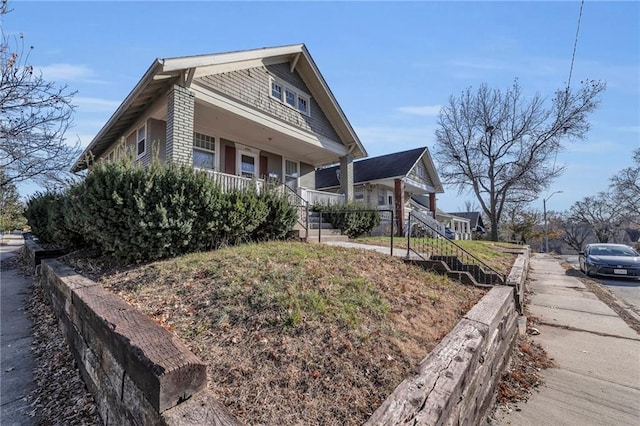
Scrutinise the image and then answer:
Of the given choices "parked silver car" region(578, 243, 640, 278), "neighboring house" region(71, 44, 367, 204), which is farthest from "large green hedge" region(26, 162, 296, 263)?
"parked silver car" region(578, 243, 640, 278)

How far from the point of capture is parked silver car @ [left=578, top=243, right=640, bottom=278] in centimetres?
1086

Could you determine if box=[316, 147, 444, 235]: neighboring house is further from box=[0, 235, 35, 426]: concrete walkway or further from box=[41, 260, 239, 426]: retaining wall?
box=[41, 260, 239, 426]: retaining wall

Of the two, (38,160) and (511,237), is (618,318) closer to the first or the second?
(38,160)

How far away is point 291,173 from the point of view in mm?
14539

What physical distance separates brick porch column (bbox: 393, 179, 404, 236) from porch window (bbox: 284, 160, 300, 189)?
20.5 feet

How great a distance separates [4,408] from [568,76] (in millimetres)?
17245

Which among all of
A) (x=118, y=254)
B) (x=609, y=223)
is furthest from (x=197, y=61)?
(x=609, y=223)

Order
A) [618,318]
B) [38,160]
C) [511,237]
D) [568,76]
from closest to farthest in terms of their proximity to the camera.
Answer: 1. [618,318]
2. [568,76]
3. [38,160]
4. [511,237]

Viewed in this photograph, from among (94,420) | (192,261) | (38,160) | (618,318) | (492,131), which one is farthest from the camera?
(492,131)

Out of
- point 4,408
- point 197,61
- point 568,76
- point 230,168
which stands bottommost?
point 4,408

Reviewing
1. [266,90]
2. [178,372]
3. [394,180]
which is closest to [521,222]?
[394,180]

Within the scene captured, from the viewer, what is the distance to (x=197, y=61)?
26.1 ft

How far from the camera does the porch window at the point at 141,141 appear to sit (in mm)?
9758

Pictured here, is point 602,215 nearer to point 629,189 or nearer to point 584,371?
point 629,189
